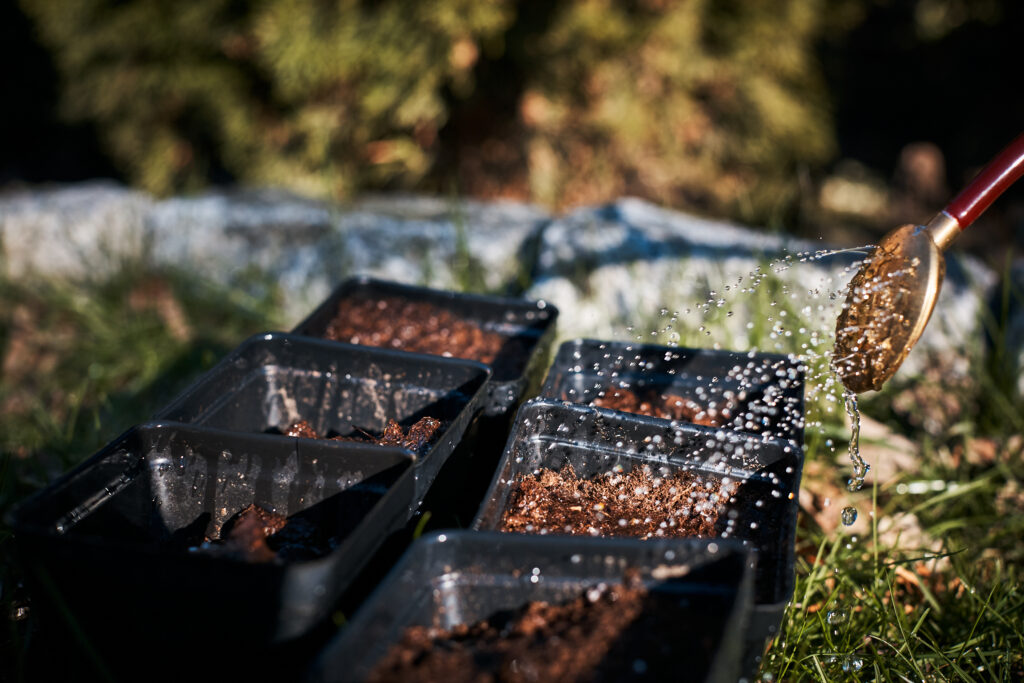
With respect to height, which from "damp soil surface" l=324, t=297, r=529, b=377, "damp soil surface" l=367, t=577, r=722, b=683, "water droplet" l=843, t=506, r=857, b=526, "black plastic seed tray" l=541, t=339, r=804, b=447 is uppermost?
"damp soil surface" l=324, t=297, r=529, b=377

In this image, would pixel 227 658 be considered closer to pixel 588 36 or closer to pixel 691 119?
pixel 588 36

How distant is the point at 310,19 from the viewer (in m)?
3.73

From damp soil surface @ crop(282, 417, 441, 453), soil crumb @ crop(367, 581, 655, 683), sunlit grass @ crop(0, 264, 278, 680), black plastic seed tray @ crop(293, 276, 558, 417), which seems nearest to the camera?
soil crumb @ crop(367, 581, 655, 683)

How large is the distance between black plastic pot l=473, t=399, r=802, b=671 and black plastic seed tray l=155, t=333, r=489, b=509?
0.63 feet

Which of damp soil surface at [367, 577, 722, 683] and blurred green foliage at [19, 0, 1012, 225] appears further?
blurred green foliage at [19, 0, 1012, 225]

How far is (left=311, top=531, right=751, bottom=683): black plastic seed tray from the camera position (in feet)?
3.88

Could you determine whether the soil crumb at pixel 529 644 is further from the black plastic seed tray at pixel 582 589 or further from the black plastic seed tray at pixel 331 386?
the black plastic seed tray at pixel 331 386

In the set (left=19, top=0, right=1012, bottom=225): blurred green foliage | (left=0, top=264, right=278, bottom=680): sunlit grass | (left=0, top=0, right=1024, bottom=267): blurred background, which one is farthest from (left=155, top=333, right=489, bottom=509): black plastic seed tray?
(left=19, top=0, right=1012, bottom=225): blurred green foliage

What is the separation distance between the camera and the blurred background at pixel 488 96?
12.3 feet

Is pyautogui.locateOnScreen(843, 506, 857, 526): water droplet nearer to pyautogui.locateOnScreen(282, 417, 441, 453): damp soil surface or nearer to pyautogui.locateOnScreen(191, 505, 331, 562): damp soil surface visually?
pyautogui.locateOnScreen(282, 417, 441, 453): damp soil surface

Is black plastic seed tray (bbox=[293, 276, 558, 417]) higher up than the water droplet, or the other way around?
black plastic seed tray (bbox=[293, 276, 558, 417])

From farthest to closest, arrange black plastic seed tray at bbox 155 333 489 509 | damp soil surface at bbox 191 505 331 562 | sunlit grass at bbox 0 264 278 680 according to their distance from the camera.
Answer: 1. sunlit grass at bbox 0 264 278 680
2. black plastic seed tray at bbox 155 333 489 509
3. damp soil surface at bbox 191 505 331 562

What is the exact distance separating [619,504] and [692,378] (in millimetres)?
504

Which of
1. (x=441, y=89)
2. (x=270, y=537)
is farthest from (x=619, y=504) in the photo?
(x=441, y=89)
